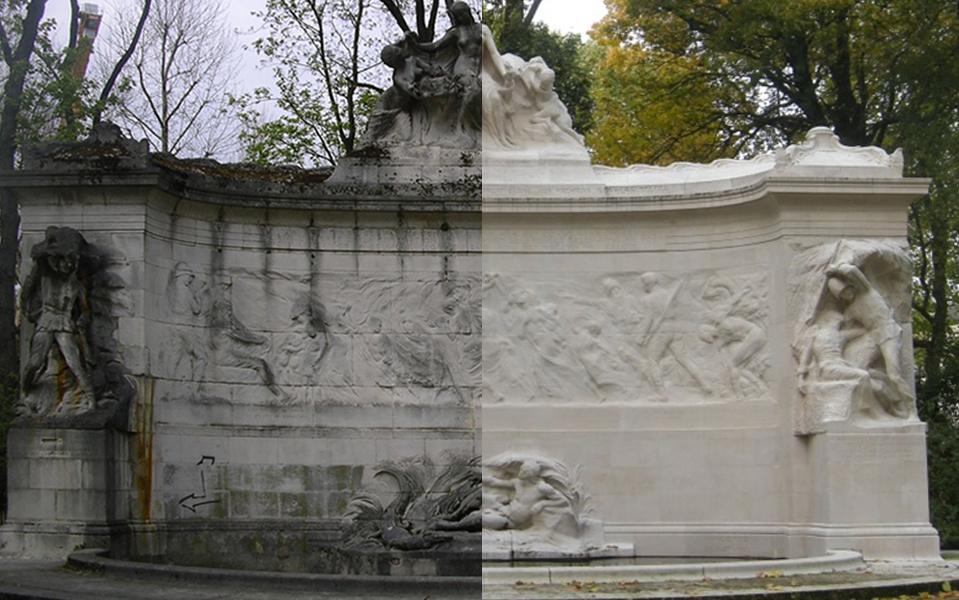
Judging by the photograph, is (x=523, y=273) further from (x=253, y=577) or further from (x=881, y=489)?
(x=253, y=577)

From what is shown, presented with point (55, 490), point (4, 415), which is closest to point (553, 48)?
point (4, 415)

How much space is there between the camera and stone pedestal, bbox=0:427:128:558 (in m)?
12.8

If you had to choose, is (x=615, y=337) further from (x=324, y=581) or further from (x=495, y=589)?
(x=324, y=581)

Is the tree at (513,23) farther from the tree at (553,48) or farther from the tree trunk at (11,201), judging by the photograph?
the tree trunk at (11,201)

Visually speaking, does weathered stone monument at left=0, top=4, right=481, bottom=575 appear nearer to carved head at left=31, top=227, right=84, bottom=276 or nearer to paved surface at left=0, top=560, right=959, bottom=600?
carved head at left=31, top=227, right=84, bottom=276

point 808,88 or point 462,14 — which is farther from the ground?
point 808,88

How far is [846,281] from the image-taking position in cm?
1445

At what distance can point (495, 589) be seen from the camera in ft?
33.5

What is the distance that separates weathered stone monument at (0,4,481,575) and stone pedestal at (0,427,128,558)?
0.06 ft

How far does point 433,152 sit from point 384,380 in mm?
2768

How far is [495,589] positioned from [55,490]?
498 centimetres

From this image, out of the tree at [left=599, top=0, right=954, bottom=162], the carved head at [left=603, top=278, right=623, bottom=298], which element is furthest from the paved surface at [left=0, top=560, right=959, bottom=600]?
the tree at [left=599, top=0, right=954, bottom=162]

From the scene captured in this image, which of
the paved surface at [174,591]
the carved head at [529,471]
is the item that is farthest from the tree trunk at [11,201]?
the carved head at [529,471]

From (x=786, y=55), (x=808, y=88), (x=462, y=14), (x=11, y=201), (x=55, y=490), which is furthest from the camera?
(x=786, y=55)
